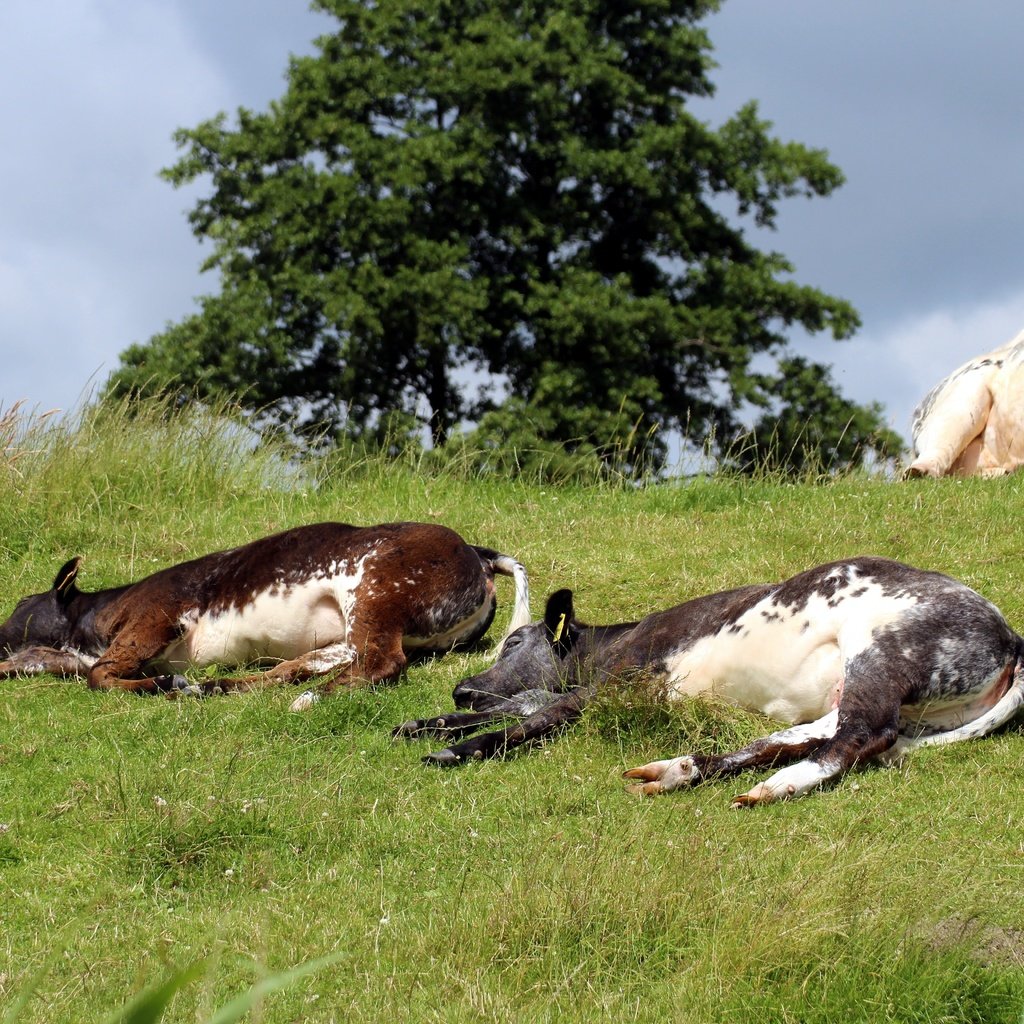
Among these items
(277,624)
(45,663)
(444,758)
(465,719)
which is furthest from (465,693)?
(45,663)

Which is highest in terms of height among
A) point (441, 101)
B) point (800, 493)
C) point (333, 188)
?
point (441, 101)

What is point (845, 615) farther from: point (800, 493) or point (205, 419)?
point (205, 419)

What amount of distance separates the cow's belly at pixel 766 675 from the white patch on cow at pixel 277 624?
2.55m

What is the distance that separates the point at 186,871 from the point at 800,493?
8.59 m

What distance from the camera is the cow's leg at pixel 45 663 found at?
926 cm

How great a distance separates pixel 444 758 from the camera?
6570 mm

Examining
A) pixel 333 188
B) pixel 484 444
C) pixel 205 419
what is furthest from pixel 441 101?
pixel 205 419

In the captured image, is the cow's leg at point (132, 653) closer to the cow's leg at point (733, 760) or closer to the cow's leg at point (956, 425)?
the cow's leg at point (733, 760)

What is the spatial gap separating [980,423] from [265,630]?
8278 millimetres

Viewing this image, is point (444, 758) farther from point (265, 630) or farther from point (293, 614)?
point (265, 630)

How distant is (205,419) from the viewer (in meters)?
14.5

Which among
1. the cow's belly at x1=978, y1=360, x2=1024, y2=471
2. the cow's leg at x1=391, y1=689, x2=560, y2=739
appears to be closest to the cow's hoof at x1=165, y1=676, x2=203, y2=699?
the cow's leg at x1=391, y1=689, x2=560, y2=739

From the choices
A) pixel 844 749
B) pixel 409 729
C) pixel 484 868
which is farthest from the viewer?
pixel 409 729

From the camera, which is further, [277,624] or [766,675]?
[277,624]
